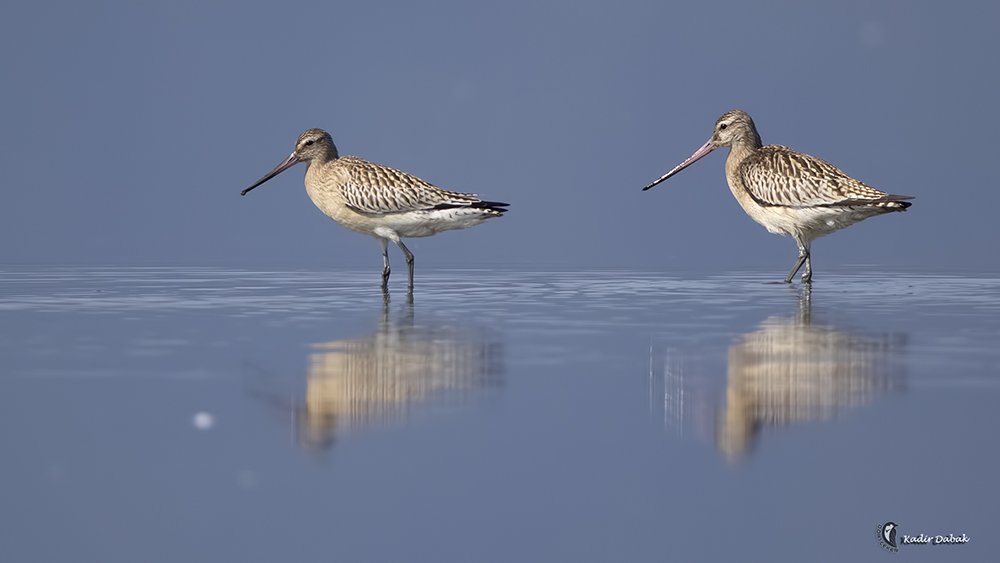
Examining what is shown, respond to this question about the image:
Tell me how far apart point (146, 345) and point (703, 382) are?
479 centimetres

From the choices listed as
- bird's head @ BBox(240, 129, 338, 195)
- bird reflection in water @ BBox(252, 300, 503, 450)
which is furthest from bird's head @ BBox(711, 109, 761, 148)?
bird reflection in water @ BBox(252, 300, 503, 450)

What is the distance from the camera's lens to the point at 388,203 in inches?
603

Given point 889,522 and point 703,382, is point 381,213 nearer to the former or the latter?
point 703,382

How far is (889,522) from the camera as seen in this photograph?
15.0 feet

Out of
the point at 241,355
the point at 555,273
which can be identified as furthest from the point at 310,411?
the point at 555,273

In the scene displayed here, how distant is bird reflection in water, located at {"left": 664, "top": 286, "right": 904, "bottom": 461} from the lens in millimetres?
6055

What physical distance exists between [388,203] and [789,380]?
356 inches

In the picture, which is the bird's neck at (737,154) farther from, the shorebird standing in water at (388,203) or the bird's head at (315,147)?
the bird's head at (315,147)

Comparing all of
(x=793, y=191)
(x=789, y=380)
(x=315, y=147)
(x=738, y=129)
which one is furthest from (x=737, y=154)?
(x=789, y=380)

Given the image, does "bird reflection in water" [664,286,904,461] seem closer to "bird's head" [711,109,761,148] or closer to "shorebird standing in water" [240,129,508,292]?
"shorebird standing in water" [240,129,508,292]

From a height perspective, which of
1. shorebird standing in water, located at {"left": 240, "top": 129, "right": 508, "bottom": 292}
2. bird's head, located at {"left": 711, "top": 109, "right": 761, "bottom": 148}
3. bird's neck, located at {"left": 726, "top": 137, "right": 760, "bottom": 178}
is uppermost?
bird's head, located at {"left": 711, "top": 109, "right": 761, "bottom": 148}

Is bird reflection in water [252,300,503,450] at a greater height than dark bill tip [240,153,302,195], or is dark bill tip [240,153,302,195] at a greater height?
dark bill tip [240,153,302,195]

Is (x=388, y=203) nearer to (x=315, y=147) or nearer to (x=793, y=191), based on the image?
(x=315, y=147)

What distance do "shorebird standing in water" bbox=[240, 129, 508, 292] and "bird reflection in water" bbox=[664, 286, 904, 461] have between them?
21.2 feet
